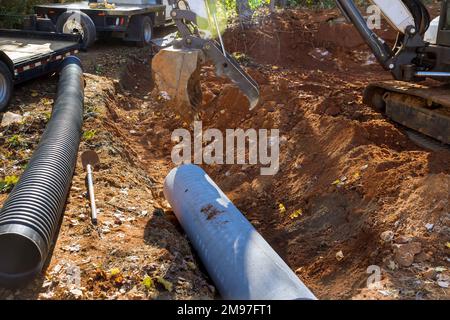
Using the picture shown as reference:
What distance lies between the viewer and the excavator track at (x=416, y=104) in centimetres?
671

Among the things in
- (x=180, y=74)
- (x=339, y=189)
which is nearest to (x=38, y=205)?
(x=180, y=74)

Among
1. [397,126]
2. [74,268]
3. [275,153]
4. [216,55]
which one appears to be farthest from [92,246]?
[397,126]

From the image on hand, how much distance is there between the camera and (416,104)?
725 centimetres

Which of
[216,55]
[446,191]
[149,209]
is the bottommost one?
[149,209]

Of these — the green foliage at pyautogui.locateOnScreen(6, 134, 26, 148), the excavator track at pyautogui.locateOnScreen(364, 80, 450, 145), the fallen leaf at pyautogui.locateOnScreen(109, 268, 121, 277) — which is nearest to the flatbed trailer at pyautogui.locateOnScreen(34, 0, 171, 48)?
the green foliage at pyautogui.locateOnScreen(6, 134, 26, 148)

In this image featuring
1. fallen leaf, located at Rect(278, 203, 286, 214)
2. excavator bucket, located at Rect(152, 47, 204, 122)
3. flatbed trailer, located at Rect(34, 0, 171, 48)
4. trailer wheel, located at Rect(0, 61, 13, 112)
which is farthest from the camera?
flatbed trailer, located at Rect(34, 0, 171, 48)

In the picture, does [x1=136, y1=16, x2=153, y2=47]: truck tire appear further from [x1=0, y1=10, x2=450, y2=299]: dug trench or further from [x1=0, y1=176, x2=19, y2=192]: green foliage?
[x1=0, y1=176, x2=19, y2=192]: green foliage

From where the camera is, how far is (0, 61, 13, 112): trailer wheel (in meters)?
8.29

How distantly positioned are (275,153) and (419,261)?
3.29 m

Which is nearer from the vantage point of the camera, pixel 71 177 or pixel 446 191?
pixel 446 191

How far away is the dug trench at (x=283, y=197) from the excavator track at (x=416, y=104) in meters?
0.24
